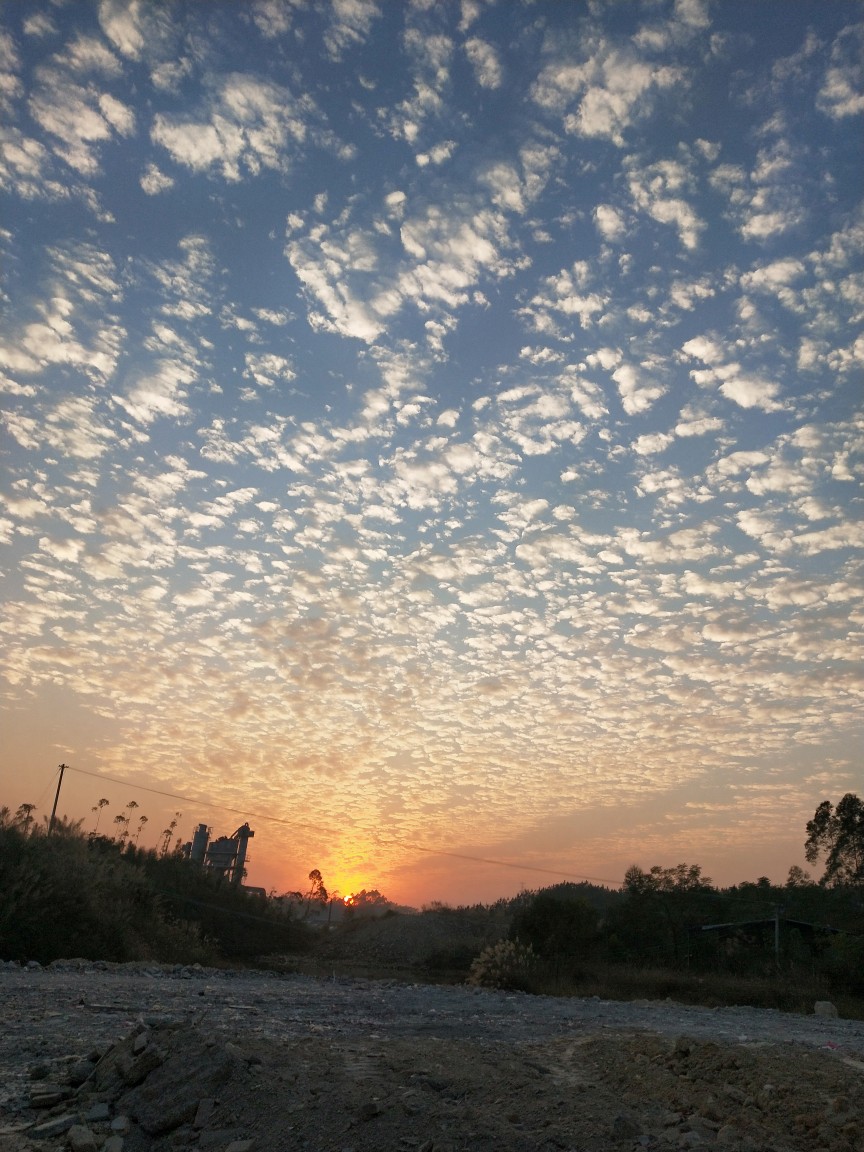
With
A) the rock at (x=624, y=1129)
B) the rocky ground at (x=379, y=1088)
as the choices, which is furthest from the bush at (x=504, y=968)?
the rock at (x=624, y=1129)

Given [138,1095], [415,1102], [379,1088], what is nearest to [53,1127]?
[138,1095]

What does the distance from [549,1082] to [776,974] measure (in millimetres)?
31539

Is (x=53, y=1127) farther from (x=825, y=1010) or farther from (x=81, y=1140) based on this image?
(x=825, y=1010)

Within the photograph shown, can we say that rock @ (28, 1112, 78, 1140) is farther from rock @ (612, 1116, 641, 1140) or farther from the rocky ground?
rock @ (612, 1116, 641, 1140)

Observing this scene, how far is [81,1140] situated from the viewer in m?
5.23

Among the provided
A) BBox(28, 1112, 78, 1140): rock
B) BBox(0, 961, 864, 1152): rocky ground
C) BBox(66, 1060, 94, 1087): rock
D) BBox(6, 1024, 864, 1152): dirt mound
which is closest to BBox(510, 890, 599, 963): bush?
BBox(0, 961, 864, 1152): rocky ground

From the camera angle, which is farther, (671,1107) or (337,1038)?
(337,1038)

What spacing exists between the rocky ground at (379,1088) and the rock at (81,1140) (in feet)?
0.04

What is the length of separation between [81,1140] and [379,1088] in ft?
6.38

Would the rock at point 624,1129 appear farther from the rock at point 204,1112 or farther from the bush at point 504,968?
the bush at point 504,968

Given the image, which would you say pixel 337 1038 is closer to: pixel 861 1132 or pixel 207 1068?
pixel 207 1068

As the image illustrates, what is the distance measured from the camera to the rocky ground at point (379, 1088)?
17.6 ft

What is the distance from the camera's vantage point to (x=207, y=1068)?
5918mm

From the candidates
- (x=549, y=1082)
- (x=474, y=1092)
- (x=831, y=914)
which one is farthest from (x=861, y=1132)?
(x=831, y=914)
